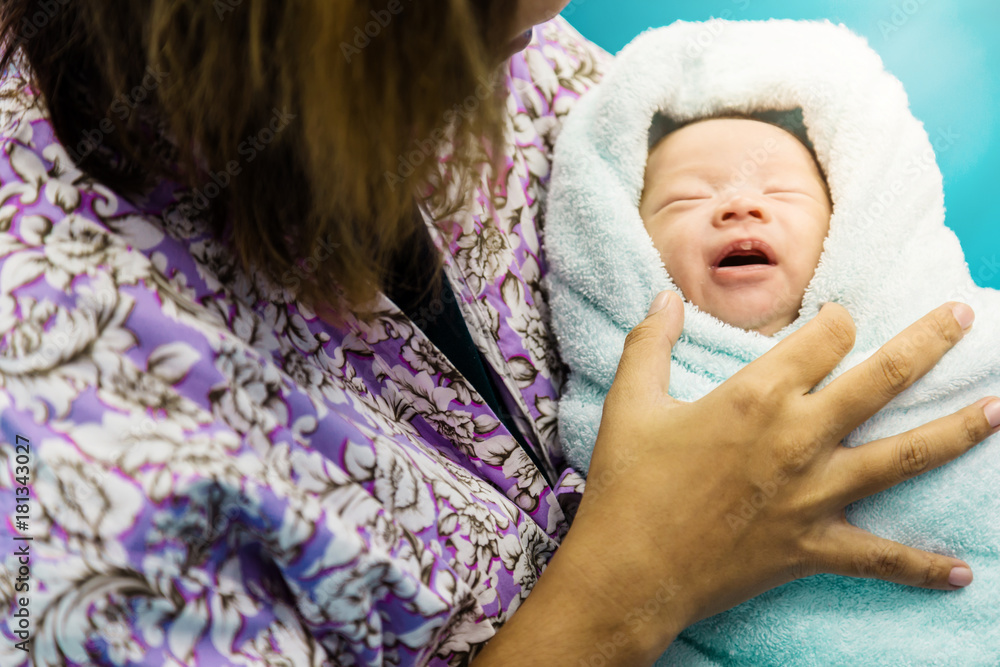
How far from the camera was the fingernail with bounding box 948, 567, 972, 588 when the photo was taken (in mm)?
713

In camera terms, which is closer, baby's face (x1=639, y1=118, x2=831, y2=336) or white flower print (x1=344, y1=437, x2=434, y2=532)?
white flower print (x1=344, y1=437, x2=434, y2=532)

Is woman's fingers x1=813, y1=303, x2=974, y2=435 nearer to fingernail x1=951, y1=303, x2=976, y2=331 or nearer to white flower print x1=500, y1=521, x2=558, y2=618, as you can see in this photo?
fingernail x1=951, y1=303, x2=976, y2=331

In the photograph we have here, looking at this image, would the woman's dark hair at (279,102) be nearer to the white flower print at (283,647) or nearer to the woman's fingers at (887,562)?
the white flower print at (283,647)

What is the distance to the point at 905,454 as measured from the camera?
0.70 metres

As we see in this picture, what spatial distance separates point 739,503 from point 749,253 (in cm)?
38

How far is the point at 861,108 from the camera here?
3.11 feet

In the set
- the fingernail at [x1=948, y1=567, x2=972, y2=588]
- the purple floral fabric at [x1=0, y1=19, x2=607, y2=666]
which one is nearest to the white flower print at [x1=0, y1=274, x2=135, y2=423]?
the purple floral fabric at [x1=0, y1=19, x2=607, y2=666]

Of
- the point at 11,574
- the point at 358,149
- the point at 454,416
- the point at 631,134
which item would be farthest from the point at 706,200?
the point at 11,574

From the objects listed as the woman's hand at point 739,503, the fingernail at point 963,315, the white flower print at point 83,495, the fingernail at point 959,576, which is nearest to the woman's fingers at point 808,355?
the woman's hand at point 739,503

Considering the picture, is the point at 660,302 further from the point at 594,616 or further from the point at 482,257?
the point at 594,616

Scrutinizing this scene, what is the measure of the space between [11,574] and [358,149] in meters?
0.38

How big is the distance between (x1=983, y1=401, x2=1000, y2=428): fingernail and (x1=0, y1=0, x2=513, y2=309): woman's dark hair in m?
0.59

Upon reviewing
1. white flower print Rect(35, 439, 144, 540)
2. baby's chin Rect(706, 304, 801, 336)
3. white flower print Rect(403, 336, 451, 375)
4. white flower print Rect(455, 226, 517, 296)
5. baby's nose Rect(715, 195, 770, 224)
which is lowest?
white flower print Rect(35, 439, 144, 540)

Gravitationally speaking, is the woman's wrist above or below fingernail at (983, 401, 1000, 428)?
below
